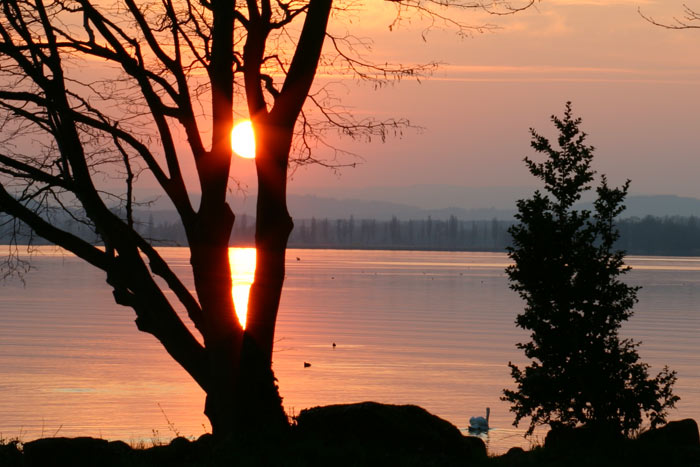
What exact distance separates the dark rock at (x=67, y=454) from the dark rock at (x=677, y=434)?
24.2 ft

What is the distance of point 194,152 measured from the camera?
1212 cm

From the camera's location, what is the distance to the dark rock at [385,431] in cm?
1108

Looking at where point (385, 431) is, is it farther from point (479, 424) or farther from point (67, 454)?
point (479, 424)

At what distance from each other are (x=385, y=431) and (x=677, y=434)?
525 centimetres

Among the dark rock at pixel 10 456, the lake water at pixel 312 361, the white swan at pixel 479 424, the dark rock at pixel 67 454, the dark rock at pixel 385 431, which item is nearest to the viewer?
the dark rock at pixel 10 456

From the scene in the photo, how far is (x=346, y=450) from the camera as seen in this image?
10.5 meters

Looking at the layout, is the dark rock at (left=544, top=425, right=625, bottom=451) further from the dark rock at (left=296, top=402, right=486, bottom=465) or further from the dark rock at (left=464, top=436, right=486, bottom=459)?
the dark rock at (left=296, top=402, right=486, bottom=465)

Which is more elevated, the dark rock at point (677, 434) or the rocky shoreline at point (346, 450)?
the rocky shoreline at point (346, 450)

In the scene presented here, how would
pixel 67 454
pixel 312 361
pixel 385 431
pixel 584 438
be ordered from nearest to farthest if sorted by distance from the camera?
1. pixel 67 454
2. pixel 385 431
3. pixel 584 438
4. pixel 312 361

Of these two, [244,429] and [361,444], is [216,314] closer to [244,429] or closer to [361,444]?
[244,429]

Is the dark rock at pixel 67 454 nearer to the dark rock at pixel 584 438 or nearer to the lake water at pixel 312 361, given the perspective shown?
the lake water at pixel 312 361

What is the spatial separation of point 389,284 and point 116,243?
326 ft

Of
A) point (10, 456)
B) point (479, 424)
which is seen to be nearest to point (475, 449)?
point (10, 456)

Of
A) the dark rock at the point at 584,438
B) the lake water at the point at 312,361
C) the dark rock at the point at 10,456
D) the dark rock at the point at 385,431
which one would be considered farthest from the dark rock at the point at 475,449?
the dark rock at the point at 10,456
